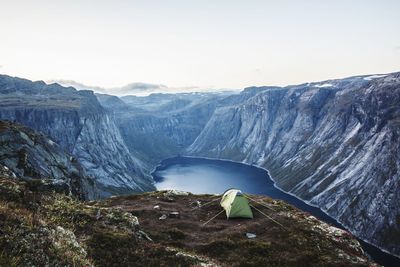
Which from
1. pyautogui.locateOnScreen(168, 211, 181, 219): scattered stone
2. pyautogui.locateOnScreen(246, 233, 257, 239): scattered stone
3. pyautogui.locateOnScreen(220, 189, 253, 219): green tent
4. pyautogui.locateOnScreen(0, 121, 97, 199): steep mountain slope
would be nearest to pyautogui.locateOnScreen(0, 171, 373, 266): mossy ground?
pyautogui.locateOnScreen(246, 233, 257, 239): scattered stone

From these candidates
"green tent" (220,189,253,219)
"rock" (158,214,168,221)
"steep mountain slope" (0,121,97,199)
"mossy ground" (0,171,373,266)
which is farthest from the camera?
"steep mountain slope" (0,121,97,199)

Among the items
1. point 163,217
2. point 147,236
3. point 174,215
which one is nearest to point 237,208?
point 174,215

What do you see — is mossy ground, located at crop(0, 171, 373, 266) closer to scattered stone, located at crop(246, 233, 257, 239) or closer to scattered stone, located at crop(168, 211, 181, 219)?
scattered stone, located at crop(246, 233, 257, 239)

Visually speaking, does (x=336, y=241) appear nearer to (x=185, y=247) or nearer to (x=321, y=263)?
(x=321, y=263)

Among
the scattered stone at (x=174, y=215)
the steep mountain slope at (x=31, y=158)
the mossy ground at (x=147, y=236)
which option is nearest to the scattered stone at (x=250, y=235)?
the mossy ground at (x=147, y=236)

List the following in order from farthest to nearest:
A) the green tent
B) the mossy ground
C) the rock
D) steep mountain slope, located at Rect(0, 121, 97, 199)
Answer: steep mountain slope, located at Rect(0, 121, 97, 199), the green tent, the rock, the mossy ground

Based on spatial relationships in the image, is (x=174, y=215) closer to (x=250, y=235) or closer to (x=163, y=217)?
(x=163, y=217)

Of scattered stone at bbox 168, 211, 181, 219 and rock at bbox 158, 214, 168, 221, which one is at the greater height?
rock at bbox 158, 214, 168, 221

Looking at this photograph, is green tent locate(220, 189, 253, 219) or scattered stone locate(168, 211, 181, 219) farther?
green tent locate(220, 189, 253, 219)

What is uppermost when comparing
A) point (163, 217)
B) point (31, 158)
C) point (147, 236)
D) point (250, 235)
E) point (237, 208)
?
point (147, 236)

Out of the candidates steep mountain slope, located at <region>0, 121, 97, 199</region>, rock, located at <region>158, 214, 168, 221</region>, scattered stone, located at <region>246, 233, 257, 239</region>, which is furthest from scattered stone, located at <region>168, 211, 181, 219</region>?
steep mountain slope, located at <region>0, 121, 97, 199</region>

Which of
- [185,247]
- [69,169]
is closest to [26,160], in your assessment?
[69,169]
